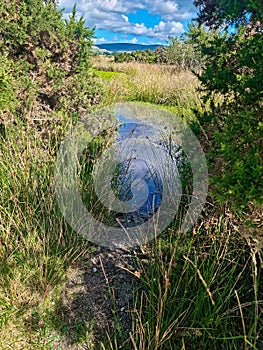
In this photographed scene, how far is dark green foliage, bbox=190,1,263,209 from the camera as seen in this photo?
1.22 meters

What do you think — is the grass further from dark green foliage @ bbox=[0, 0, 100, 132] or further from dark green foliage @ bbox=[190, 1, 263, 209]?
dark green foliage @ bbox=[0, 0, 100, 132]

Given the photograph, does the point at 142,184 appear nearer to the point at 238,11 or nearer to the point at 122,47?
the point at 238,11

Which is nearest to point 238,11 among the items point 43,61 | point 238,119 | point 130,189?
point 238,119

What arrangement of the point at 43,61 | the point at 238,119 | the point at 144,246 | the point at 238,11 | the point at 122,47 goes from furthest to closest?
the point at 122,47 → the point at 43,61 → the point at 144,246 → the point at 238,11 → the point at 238,119

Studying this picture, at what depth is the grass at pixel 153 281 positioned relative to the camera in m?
1.58

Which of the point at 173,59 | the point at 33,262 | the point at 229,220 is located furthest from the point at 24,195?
the point at 173,59

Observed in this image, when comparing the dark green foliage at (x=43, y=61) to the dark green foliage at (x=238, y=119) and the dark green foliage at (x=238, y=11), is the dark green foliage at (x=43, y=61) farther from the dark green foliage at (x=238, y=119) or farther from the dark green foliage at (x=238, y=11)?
the dark green foliage at (x=238, y=11)

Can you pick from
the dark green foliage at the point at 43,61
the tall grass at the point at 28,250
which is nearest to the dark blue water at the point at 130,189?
the tall grass at the point at 28,250

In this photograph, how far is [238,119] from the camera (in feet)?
4.45

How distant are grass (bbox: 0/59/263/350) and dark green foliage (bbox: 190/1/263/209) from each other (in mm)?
360

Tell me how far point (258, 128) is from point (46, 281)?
1549 millimetres

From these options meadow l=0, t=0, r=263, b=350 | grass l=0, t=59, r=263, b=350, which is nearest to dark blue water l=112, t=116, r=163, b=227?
meadow l=0, t=0, r=263, b=350

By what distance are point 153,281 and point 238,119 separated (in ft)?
3.47

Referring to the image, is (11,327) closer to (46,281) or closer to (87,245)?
(46,281)
